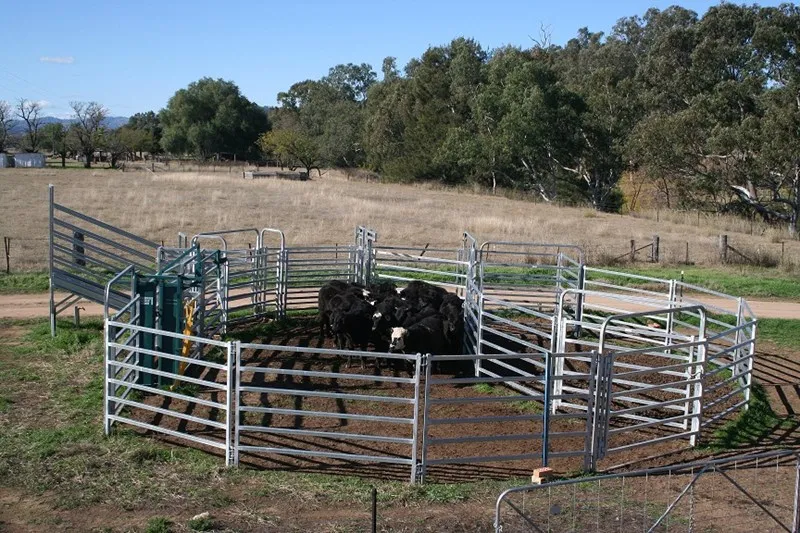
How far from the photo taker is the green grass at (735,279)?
23.0m

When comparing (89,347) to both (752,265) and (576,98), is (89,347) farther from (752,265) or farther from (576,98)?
(576,98)

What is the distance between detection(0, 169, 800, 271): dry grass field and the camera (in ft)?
98.7

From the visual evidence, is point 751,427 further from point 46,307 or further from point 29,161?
point 29,161

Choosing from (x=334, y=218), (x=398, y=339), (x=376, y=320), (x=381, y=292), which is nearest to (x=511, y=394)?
(x=398, y=339)

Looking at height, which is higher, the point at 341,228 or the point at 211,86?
the point at 211,86

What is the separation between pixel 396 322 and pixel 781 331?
9.41m

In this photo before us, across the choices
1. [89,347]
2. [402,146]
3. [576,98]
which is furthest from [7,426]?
[402,146]

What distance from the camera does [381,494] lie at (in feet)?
28.4

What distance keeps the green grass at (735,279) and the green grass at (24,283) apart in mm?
14831

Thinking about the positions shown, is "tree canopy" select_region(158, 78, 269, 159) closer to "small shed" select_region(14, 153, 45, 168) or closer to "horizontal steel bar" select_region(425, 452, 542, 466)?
"small shed" select_region(14, 153, 45, 168)

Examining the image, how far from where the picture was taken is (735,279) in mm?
24344

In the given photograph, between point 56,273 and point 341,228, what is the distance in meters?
17.8

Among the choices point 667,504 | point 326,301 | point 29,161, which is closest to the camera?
point 667,504

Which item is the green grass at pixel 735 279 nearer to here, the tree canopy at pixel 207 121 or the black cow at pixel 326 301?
the black cow at pixel 326 301
